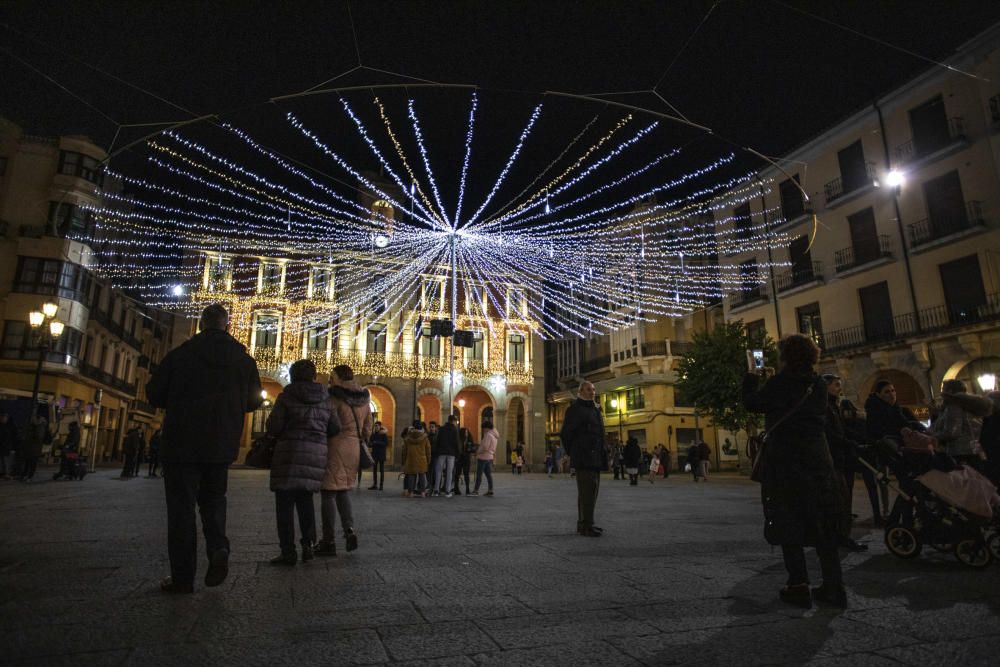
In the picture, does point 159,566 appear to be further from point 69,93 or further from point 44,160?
point 44,160

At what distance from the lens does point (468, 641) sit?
236 centimetres

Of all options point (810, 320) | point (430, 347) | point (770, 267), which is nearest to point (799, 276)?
point (770, 267)

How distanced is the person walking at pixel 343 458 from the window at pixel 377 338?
25.0 meters

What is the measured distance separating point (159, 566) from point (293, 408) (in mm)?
1310

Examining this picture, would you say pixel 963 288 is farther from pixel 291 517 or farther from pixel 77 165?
pixel 77 165

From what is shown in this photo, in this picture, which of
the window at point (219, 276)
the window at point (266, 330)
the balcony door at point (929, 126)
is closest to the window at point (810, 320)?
the balcony door at point (929, 126)

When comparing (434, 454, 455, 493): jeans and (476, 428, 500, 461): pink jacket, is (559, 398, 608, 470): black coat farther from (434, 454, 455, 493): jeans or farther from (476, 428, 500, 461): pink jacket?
(476, 428, 500, 461): pink jacket

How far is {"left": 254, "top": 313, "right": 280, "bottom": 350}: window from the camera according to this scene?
2779cm

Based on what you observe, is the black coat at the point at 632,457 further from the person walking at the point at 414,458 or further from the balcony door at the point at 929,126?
the balcony door at the point at 929,126

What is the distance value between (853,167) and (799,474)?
21298 mm

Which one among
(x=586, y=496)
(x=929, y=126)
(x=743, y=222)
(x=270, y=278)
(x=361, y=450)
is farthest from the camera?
(x=270, y=278)

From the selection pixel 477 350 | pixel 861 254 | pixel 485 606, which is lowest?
pixel 485 606

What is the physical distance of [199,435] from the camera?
329cm

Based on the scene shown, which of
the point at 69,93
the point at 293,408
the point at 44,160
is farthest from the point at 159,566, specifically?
the point at 44,160
